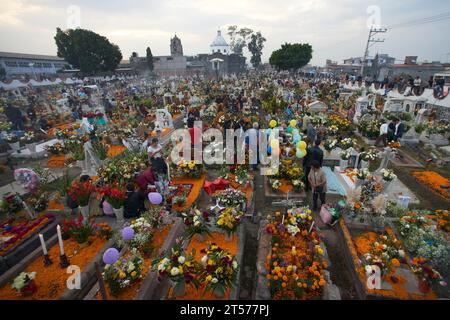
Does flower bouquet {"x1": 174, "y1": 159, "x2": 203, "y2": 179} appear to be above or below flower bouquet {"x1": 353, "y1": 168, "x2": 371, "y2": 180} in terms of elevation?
below

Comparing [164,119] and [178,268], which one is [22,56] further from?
[178,268]

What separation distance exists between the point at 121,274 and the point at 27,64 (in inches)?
2898

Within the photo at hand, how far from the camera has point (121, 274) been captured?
4.62 metres

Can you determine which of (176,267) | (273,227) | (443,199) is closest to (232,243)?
(273,227)

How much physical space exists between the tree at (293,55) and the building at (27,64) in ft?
174

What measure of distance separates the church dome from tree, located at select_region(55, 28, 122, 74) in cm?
5117

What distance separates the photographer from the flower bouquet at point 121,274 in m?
4.72

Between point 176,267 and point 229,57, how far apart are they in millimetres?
76741

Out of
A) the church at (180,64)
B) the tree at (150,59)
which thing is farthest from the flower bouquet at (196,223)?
the tree at (150,59)

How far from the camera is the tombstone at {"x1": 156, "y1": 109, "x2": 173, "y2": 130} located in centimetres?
1666

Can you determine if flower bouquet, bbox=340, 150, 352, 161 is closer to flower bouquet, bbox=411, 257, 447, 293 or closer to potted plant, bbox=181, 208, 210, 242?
flower bouquet, bbox=411, 257, 447, 293

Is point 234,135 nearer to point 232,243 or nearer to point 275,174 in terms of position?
point 275,174

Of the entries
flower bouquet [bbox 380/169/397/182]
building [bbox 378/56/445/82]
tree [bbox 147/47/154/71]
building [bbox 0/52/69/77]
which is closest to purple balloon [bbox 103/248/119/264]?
flower bouquet [bbox 380/169/397/182]

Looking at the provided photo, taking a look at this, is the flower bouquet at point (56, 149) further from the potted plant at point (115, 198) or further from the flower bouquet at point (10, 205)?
the potted plant at point (115, 198)
